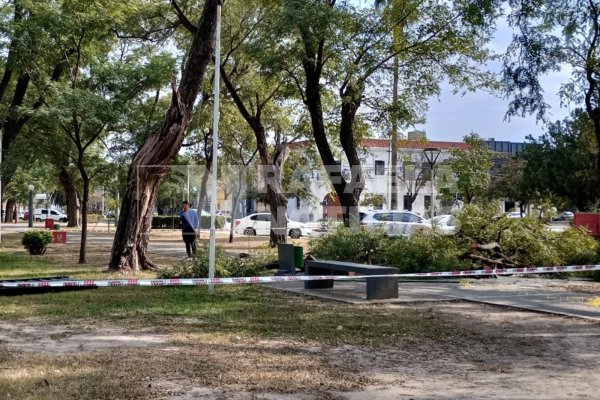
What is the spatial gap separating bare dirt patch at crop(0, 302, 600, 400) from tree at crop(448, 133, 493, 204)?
82.5 ft

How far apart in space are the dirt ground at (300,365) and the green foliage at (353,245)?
6872 millimetres

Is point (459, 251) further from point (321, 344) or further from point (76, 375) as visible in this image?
point (76, 375)

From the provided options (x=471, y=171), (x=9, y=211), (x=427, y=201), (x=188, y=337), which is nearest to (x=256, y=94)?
(x=471, y=171)

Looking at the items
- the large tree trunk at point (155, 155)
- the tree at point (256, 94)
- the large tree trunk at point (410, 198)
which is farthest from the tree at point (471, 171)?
the large tree trunk at point (155, 155)

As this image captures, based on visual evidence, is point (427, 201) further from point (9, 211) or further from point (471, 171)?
point (9, 211)

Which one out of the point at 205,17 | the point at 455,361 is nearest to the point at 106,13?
the point at 205,17

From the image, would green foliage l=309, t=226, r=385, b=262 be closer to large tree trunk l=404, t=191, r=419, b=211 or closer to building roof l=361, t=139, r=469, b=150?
building roof l=361, t=139, r=469, b=150

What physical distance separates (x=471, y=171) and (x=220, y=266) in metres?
22.9

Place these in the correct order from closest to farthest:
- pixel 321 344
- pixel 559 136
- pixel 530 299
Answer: pixel 321 344
pixel 530 299
pixel 559 136

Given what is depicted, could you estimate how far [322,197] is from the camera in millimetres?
45188

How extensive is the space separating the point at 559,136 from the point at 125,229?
36235 millimetres

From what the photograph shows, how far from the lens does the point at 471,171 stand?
33688 millimetres

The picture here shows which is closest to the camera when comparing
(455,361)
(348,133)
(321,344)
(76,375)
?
(76,375)

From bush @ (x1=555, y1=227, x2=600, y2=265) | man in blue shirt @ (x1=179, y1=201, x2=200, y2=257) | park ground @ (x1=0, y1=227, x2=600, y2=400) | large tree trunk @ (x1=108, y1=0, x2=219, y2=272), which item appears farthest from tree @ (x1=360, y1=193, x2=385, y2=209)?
park ground @ (x1=0, y1=227, x2=600, y2=400)
